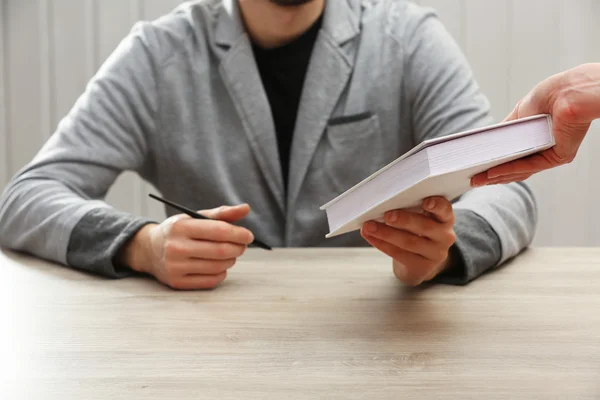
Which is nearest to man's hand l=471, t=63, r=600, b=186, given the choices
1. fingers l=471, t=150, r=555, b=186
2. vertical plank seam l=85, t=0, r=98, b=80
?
fingers l=471, t=150, r=555, b=186

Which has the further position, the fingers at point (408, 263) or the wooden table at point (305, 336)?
the fingers at point (408, 263)

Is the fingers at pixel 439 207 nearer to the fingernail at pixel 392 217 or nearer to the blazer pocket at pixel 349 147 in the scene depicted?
the fingernail at pixel 392 217

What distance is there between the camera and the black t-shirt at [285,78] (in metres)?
1.26

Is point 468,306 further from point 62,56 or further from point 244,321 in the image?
point 62,56

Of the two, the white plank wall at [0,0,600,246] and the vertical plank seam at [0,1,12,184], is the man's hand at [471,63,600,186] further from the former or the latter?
the vertical plank seam at [0,1,12,184]

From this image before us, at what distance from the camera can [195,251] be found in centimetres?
82

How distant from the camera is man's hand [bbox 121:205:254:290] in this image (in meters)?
0.82

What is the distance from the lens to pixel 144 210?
182cm

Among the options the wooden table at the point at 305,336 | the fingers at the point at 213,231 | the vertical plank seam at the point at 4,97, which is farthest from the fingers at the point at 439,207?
the vertical plank seam at the point at 4,97

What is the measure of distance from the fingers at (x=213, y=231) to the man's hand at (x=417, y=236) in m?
0.18

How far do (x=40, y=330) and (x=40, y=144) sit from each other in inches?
50.4

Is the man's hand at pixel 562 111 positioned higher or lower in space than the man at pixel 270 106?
higher

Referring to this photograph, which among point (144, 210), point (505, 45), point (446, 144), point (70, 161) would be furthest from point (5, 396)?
point (505, 45)

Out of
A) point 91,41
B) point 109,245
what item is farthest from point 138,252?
point 91,41
